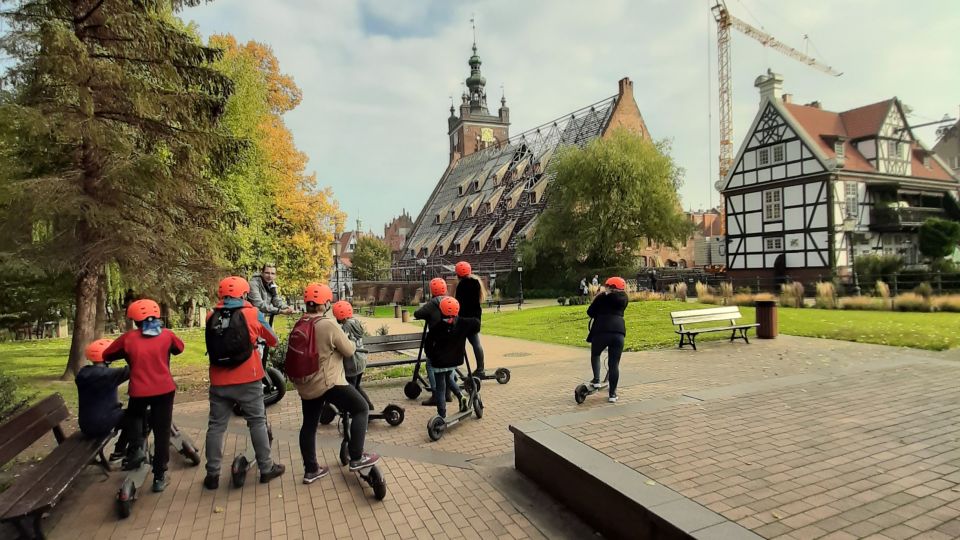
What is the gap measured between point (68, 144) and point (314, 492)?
828 centimetres

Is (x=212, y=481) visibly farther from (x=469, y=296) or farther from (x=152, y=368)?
(x=469, y=296)

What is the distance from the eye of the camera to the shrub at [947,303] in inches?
694

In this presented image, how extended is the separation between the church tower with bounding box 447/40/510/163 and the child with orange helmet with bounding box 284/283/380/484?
79818mm

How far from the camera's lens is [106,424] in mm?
4910

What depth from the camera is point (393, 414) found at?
21.6 ft

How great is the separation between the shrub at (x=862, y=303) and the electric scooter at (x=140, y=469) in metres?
21.7

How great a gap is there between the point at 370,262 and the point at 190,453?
67458 millimetres

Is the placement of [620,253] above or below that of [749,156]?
below

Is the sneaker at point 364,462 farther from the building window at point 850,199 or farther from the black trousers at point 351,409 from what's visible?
the building window at point 850,199

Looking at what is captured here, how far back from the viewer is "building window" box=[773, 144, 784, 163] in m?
33.9

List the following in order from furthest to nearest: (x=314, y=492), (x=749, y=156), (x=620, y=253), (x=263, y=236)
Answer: (x=620, y=253) < (x=749, y=156) < (x=263, y=236) < (x=314, y=492)

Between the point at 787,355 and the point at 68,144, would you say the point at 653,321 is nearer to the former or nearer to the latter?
the point at 787,355

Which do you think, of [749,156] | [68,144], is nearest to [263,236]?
[68,144]

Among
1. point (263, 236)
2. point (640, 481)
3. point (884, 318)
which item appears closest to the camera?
point (640, 481)
